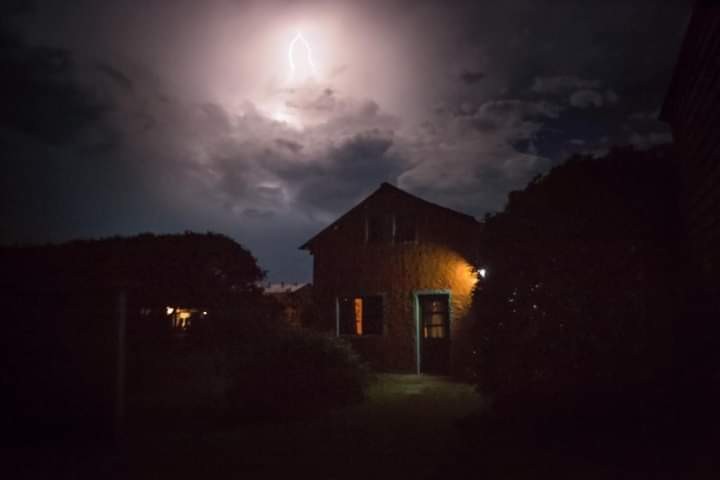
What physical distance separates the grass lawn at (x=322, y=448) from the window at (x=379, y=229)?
24.5ft

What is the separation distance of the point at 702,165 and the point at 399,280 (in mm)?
10520

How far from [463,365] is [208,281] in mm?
8605

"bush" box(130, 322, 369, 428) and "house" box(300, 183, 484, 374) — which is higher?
"house" box(300, 183, 484, 374)

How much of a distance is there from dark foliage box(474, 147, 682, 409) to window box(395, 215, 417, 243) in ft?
14.6

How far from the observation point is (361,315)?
1758cm

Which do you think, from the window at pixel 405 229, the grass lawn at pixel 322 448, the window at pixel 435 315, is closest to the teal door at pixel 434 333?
the window at pixel 435 315

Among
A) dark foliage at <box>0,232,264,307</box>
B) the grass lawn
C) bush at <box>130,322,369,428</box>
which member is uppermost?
dark foliage at <box>0,232,264,307</box>

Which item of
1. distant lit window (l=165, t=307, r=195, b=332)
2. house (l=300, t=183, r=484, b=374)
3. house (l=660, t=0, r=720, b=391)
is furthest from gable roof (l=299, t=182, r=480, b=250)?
house (l=660, t=0, r=720, b=391)

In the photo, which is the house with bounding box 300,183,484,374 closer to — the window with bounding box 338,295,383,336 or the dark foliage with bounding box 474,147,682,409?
the window with bounding box 338,295,383,336

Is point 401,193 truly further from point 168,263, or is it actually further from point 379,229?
point 168,263

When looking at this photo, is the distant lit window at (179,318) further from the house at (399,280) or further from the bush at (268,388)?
the house at (399,280)

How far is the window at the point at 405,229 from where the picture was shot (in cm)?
1694

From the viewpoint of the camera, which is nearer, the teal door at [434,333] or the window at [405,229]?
the teal door at [434,333]

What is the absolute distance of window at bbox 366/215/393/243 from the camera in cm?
1720
